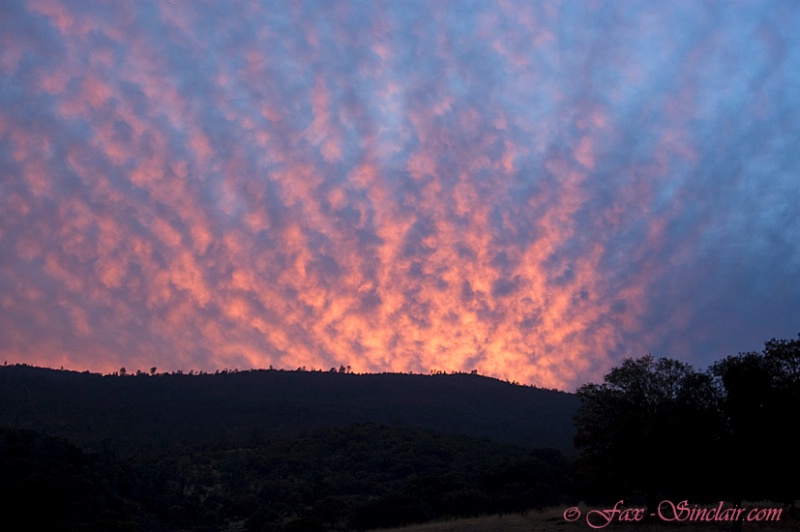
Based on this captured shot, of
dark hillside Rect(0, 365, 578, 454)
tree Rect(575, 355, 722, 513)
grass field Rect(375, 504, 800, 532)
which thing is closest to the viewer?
grass field Rect(375, 504, 800, 532)

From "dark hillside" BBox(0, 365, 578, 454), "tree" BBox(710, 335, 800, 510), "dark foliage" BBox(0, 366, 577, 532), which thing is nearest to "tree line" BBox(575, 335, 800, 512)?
"tree" BBox(710, 335, 800, 510)

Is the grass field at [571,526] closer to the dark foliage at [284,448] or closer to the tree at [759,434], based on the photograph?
the tree at [759,434]

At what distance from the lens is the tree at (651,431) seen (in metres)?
29.9

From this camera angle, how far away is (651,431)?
100 feet

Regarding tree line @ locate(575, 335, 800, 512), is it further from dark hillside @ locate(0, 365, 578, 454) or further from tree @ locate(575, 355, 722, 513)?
dark hillside @ locate(0, 365, 578, 454)

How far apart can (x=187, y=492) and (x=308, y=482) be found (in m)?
13.2

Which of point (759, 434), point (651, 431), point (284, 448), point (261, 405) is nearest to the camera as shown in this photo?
point (759, 434)

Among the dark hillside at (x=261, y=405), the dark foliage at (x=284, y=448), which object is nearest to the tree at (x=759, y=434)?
the dark foliage at (x=284, y=448)

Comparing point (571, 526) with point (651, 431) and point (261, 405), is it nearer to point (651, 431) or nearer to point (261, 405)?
point (651, 431)

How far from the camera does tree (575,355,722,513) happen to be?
1177 inches

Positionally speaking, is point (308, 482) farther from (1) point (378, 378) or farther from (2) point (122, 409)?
(1) point (378, 378)

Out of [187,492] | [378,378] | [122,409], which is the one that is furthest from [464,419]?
[187,492]

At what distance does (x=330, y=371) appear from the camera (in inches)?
7382

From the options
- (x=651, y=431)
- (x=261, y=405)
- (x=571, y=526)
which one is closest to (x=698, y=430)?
(x=651, y=431)
